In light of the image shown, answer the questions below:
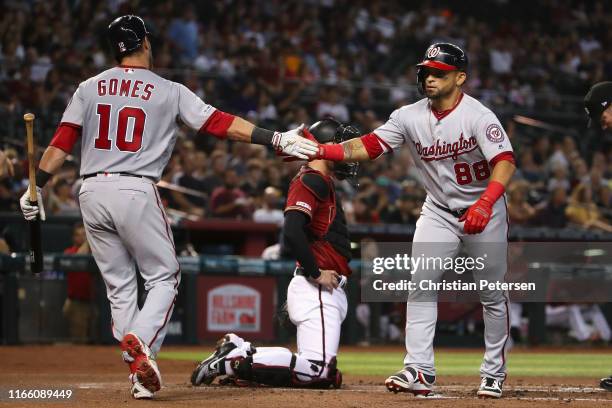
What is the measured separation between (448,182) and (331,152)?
771mm

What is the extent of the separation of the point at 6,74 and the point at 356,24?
8488 millimetres

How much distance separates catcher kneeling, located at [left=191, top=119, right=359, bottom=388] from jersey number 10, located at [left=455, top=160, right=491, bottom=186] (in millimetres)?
785

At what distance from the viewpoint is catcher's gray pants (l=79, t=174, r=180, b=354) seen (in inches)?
243

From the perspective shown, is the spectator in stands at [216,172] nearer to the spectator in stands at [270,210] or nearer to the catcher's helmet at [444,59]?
the spectator in stands at [270,210]

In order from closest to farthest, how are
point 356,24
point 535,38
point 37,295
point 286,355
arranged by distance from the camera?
point 286,355 → point 37,295 → point 356,24 → point 535,38

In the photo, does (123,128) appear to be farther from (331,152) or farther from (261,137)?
(331,152)

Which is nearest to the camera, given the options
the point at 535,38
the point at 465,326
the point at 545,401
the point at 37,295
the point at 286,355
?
the point at 545,401

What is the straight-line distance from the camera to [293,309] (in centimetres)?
688

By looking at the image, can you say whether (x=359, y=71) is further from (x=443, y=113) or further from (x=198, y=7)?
(x=443, y=113)

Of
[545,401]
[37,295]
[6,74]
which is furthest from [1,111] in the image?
[545,401]

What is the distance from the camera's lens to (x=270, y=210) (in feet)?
44.1

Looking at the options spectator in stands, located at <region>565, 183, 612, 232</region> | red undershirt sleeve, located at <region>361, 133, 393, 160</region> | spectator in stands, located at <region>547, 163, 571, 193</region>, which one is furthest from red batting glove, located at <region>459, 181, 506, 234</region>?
spectator in stands, located at <region>547, 163, 571, 193</region>

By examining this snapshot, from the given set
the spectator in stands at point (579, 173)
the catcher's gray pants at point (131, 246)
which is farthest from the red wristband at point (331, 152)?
the spectator in stands at point (579, 173)

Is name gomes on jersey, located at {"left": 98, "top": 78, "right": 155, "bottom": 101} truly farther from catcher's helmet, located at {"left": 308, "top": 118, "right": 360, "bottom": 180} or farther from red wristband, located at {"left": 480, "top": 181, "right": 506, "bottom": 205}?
red wristband, located at {"left": 480, "top": 181, "right": 506, "bottom": 205}
